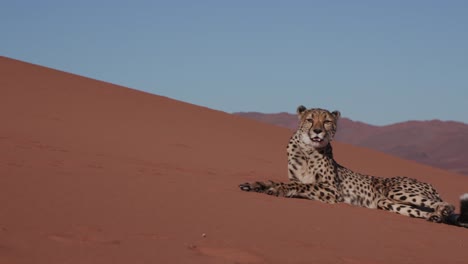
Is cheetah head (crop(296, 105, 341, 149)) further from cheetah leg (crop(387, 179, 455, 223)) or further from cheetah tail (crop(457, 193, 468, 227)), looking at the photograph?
cheetah tail (crop(457, 193, 468, 227))

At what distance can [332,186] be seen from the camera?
8922mm

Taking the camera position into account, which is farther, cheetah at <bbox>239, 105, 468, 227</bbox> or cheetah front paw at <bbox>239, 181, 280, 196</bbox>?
cheetah at <bbox>239, 105, 468, 227</bbox>

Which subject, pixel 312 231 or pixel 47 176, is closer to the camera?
pixel 312 231

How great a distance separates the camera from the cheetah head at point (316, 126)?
8844 mm

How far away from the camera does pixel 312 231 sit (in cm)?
602

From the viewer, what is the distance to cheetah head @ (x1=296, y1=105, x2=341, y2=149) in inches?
348

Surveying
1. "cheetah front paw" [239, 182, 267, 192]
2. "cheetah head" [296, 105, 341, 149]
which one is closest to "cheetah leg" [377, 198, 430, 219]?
"cheetah head" [296, 105, 341, 149]

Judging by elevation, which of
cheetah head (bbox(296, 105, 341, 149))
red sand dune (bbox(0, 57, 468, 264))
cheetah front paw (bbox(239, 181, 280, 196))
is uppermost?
cheetah head (bbox(296, 105, 341, 149))

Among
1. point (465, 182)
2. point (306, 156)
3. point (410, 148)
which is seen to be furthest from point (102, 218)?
point (410, 148)

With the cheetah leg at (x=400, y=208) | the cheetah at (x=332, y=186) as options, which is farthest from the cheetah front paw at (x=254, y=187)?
the cheetah leg at (x=400, y=208)

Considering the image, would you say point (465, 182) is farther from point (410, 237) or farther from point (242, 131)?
point (410, 237)

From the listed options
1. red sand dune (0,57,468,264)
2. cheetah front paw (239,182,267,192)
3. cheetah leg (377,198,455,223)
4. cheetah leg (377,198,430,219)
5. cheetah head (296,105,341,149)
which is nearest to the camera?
red sand dune (0,57,468,264)

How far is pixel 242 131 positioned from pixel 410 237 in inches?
624

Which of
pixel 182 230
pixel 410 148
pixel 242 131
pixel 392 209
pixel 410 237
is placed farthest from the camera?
pixel 410 148
